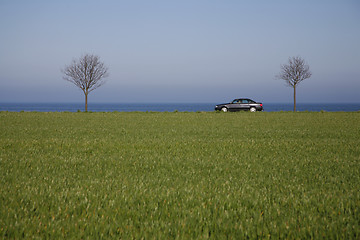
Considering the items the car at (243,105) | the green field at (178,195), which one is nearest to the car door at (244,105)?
the car at (243,105)

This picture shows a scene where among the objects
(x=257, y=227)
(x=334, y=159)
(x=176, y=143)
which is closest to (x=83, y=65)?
(x=176, y=143)

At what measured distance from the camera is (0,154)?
9.65m

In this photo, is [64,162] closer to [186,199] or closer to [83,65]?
[186,199]

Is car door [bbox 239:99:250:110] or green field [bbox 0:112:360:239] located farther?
car door [bbox 239:99:250:110]

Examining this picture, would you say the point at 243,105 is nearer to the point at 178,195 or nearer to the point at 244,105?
the point at 244,105

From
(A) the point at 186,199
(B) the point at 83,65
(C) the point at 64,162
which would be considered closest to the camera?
(A) the point at 186,199

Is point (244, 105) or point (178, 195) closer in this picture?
point (178, 195)

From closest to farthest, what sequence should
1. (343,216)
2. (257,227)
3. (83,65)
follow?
(257,227)
(343,216)
(83,65)

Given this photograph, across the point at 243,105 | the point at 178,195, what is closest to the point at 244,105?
the point at 243,105

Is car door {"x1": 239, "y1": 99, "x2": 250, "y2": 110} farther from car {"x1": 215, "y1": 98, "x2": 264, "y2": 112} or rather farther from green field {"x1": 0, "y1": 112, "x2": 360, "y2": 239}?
green field {"x1": 0, "y1": 112, "x2": 360, "y2": 239}

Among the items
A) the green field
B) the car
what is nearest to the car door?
the car

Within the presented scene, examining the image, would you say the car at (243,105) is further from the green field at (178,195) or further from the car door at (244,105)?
the green field at (178,195)

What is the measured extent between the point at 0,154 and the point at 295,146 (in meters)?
11.0

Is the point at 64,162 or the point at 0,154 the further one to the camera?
the point at 0,154
